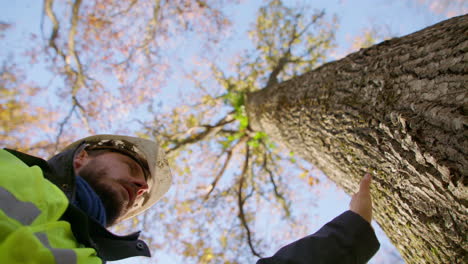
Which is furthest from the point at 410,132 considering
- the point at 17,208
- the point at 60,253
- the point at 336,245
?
the point at 17,208

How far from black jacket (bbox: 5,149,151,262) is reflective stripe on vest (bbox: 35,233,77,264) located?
189 mm

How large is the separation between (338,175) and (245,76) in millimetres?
5569

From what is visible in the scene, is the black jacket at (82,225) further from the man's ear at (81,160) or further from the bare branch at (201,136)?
the bare branch at (201,136)

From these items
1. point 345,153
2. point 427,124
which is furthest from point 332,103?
point 427,124

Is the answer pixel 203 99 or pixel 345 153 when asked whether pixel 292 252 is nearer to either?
pixel 345 153

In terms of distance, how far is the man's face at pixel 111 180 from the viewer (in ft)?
Answer: 5.09

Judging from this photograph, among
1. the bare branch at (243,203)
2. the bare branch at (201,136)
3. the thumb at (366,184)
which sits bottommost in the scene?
the bare branch at (243,203)

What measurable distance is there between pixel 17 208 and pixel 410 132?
1.62 m

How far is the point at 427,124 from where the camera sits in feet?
4.07

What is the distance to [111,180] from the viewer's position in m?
1.61

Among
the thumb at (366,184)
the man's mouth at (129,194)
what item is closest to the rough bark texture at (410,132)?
the thumb at (366,184)

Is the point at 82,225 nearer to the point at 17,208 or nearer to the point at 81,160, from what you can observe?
the point at 17,208

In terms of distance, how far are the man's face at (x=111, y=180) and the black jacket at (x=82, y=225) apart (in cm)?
26

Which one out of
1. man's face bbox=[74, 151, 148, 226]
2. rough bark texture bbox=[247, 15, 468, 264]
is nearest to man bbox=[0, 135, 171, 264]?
man's face bbox=[74, 151, 148, 226]
